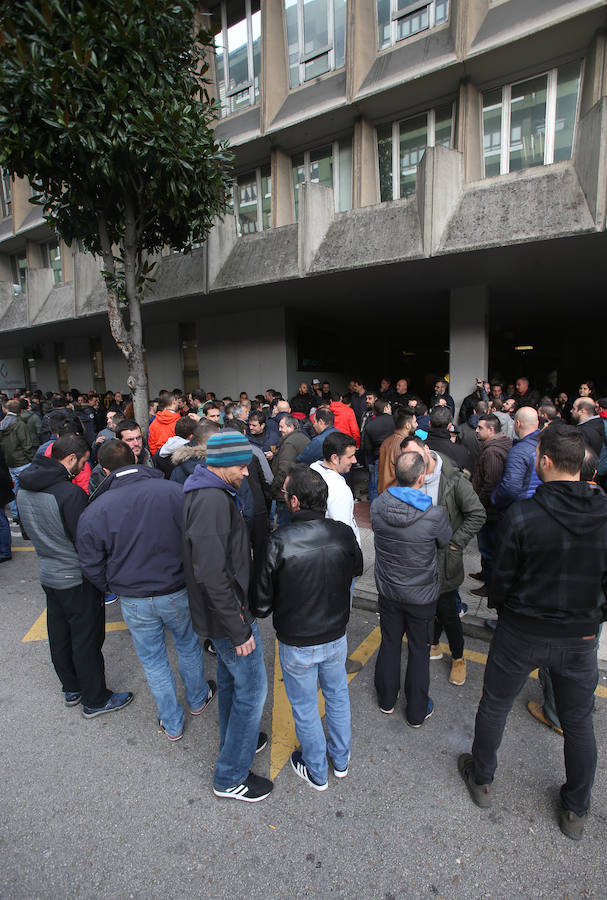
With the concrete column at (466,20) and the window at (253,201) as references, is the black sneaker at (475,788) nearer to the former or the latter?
the concrete column at (466,20)

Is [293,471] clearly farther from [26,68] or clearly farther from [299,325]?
[299,325]

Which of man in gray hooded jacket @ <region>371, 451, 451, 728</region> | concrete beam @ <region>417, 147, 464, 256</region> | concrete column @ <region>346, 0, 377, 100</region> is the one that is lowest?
man in gray hooded jacket @ <region>371, 451, 451, 728</region>

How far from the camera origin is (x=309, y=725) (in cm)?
236

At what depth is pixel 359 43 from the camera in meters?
8.86

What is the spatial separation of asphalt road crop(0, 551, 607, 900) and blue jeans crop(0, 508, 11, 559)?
3702mm

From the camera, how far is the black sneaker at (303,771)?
2.45 meters

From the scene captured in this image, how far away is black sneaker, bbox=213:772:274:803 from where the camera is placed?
239cm

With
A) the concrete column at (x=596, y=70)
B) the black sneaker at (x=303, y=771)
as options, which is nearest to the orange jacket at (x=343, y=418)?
the black sneaker at (x=303, y=771)

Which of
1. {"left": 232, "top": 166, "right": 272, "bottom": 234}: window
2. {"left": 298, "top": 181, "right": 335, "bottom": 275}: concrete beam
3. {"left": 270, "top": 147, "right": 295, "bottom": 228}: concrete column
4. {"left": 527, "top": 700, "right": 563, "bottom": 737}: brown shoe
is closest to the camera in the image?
{"left": 527, "top": 700, "right": 563, "bottom": 737}: brown shoe

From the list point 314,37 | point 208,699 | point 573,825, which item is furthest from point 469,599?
point 314,37

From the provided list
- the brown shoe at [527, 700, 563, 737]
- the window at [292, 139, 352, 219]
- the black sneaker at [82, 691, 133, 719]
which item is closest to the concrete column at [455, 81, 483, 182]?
the window at [292, 139, 352, 219]

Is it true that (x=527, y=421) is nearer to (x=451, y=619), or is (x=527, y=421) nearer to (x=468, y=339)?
(x=451, y=619)

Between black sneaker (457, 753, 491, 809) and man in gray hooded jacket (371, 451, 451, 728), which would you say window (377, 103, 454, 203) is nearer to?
man in gray hooded jacket (371, 451, 451, 728)

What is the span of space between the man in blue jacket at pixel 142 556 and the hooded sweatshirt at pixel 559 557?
6.24 ft
